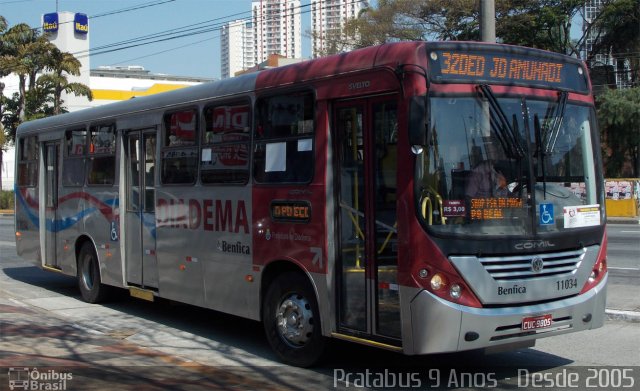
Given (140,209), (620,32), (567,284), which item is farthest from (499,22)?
(567,284)

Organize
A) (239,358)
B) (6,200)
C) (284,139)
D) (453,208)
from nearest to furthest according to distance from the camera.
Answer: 1. (453,208)
2. (284,139)
3. (239,358)
4. (6,200)

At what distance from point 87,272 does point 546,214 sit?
812cm

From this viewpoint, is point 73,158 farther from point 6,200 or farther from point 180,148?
point 6,200

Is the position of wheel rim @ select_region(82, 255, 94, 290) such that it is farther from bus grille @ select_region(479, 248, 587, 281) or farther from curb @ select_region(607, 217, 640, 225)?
curb @ select_region(607, 217, 640, 225)

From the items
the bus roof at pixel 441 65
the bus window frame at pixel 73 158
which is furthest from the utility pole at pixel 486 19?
the bus window frame at pixel 73 158

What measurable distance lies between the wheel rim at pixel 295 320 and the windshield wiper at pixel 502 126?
2540mm

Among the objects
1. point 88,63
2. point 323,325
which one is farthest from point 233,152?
point 88,63

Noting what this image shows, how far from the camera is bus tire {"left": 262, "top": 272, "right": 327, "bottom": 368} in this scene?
7266mm

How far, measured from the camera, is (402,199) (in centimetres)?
624

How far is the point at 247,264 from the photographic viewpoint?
8148 mm

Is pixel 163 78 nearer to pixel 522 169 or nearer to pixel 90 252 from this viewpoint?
pixel 90 252
